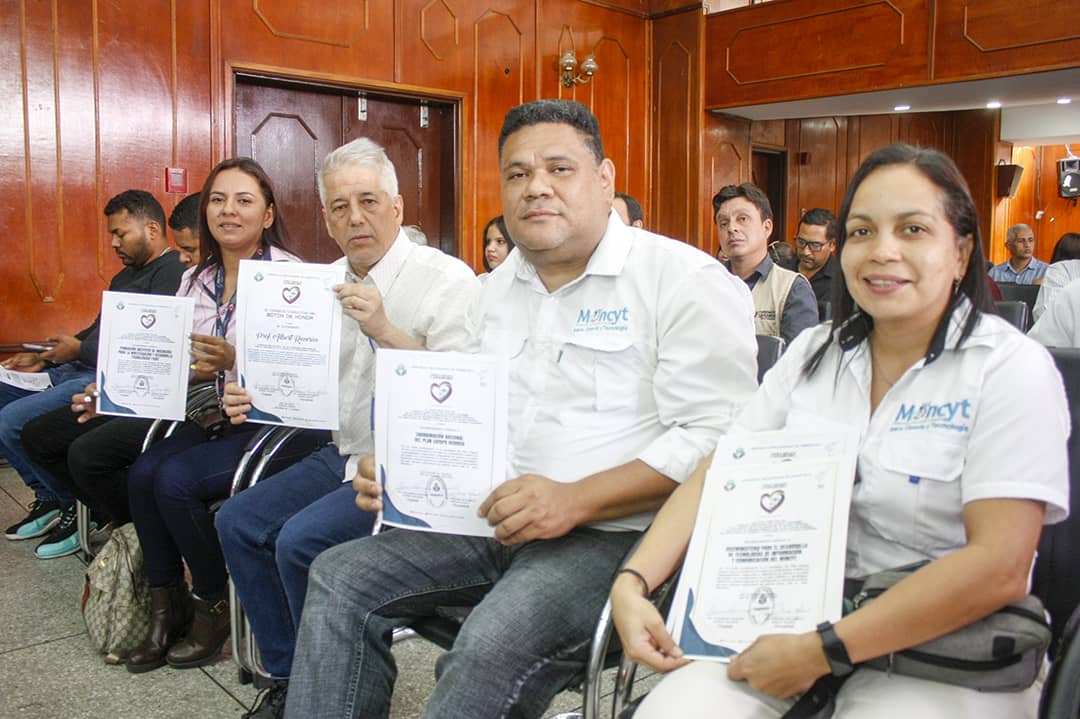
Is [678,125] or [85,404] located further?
[678,125]

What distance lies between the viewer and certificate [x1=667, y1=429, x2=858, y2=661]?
1.08 m

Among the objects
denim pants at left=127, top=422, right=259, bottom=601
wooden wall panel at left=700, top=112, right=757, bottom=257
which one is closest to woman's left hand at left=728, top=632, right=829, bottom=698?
denim pants at left=127, top=422, right=259, bottom=601

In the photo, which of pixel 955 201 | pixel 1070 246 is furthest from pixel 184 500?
pixel 1070 246

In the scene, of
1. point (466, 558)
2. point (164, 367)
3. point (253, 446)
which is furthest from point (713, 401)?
point (164, 367)

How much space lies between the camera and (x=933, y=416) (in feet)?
3.77

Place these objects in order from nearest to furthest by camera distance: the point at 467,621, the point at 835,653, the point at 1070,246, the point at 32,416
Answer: the point at 835,653
the point at 467,621
the point at 32,416
the point at 1070,246

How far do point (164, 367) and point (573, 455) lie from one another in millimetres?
1307

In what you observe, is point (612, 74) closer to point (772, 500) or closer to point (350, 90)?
point (350, 90)

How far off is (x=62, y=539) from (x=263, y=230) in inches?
66.3

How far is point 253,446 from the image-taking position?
2.12m

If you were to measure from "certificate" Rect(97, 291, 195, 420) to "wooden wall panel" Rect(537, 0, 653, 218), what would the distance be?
536cm

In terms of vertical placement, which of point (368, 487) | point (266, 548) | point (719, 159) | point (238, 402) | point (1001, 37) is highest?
point (1001, 37)

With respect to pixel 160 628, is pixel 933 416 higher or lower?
higher

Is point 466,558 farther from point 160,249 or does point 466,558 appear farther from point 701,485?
point 160,249
